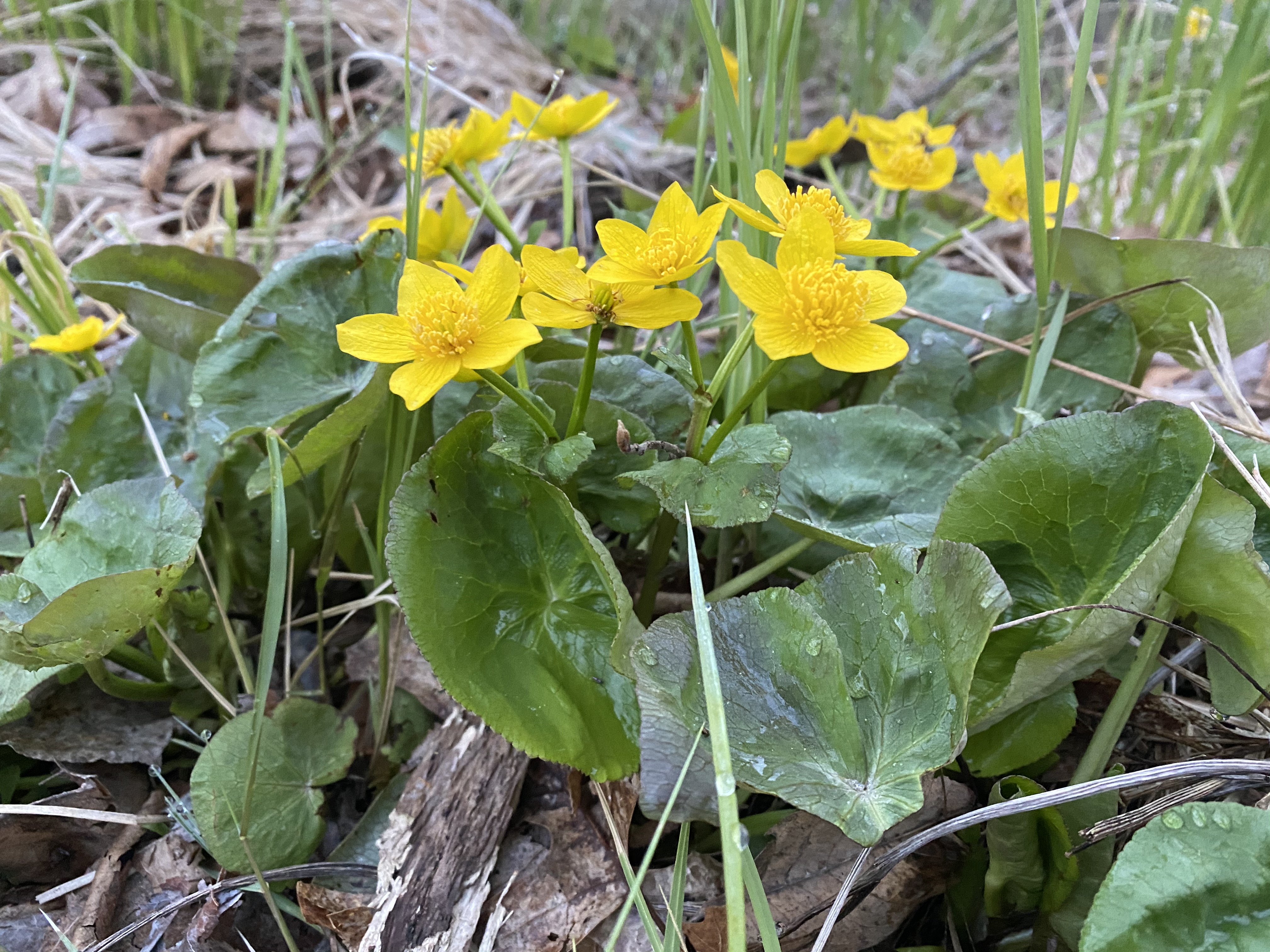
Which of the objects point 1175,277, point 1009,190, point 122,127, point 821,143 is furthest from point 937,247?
point 122,127

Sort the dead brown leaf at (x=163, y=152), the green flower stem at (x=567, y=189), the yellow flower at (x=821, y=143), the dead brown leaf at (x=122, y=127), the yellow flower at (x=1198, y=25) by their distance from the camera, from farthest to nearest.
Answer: the dead brown leaf at (x=122, y=127) → the dead brown leaf at (x=163, y=152) → the yellow flower at (x=1198, y=25) → the yellow flower at (x=821, y=143) → the green flower stem at (x=567, y=189)

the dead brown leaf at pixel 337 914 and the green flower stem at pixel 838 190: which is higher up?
the green flower stem at pixel 838 190

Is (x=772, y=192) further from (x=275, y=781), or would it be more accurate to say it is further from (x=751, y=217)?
(x=275, y=781)

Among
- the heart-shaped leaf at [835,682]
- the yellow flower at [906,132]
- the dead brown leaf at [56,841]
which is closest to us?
the heart-shaped leaf at [835,682]

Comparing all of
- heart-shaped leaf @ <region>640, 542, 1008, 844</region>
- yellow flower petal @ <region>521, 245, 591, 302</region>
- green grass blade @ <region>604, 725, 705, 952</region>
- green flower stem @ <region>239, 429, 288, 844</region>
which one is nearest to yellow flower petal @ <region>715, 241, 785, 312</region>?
yellow flower petal @ <region>521, 245, 591, 302</region>

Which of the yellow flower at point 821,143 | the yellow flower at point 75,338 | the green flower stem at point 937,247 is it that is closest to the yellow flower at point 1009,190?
the green flower stem at point 937,247

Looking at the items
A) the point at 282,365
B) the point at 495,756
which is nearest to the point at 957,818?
the point at 495,756

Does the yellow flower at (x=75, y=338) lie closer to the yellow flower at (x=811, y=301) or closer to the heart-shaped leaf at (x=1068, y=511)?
the yellow flower at (x=811, y=301)
